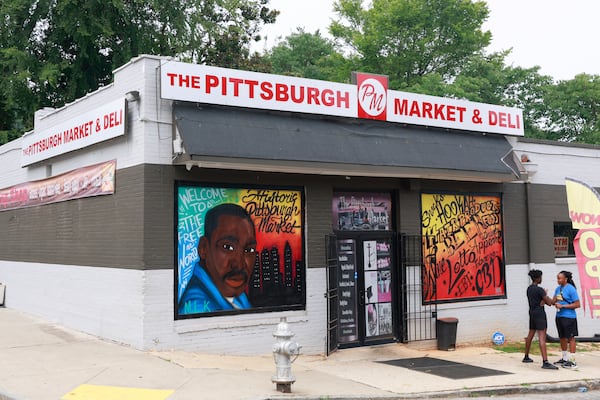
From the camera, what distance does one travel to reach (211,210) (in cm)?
1109

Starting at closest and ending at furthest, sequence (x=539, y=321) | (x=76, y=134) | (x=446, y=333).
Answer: (x=539, y=321) → (x=76, y=134) → (x=446, y=333)

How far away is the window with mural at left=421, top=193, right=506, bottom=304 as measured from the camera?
539 inches

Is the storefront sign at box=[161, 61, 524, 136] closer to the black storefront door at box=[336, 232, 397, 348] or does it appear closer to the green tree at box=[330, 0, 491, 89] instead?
the black storefront door at box=[336, 232, 397, 348]

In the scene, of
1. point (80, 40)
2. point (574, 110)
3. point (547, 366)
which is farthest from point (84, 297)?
point (574, 110)

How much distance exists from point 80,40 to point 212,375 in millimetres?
18024

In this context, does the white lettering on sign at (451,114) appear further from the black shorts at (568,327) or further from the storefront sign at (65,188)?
the storefront sign at (65,188)

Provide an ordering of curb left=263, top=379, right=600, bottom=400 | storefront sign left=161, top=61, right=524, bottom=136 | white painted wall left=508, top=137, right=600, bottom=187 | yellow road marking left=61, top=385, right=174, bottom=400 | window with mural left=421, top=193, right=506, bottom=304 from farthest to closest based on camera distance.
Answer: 1. white painted wall left=508, top=137, right=600, bottom=187
2. window with mural left=421, top=193, right=506, bottom=304
3. storefront sign left=161, top=61, right=524, bottom=136
4. curb left=263, top=379, right=600, bottom=400
5. yellow road marking left=61, top=385, right=174, bottom=400

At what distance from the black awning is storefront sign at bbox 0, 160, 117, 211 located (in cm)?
206

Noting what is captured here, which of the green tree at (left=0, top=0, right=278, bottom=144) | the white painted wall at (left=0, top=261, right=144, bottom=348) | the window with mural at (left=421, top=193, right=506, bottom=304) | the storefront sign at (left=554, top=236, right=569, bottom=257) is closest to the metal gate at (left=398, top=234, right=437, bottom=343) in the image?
the window with mural at (left=421, top=193, right=506, bottom=304)

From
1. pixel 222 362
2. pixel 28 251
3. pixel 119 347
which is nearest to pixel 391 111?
pixel 222 362

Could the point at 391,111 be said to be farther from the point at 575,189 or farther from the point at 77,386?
the point at 77,386

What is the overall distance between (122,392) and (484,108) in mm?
10237

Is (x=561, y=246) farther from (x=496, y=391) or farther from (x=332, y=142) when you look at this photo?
(x=496, y=391)

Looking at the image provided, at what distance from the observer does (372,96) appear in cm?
1288
